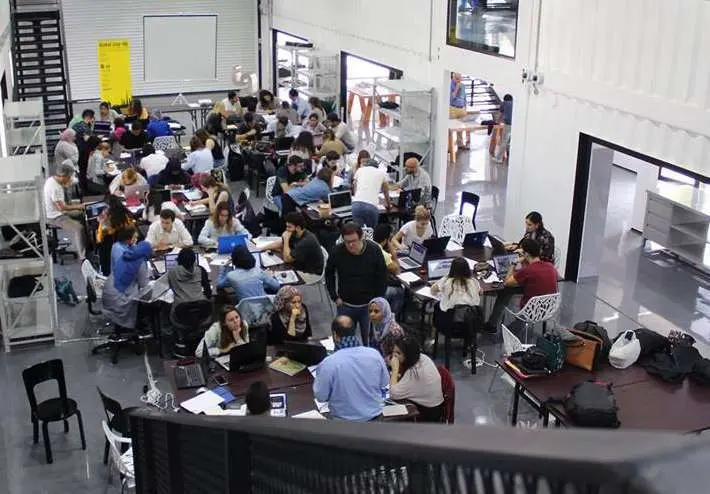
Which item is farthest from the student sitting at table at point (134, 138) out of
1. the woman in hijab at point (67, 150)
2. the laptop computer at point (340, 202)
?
the laptop computer at point (340, 202)

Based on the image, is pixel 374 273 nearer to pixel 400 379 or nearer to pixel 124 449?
pixel 400 379

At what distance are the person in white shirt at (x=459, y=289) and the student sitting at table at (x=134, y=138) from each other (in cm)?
848

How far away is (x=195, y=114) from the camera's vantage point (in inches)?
829

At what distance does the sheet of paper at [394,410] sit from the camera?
5.97 metres

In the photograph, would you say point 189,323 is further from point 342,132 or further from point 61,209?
point 342,132

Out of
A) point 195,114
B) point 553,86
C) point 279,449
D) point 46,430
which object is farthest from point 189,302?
point 195,114

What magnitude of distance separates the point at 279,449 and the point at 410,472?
0.38 m

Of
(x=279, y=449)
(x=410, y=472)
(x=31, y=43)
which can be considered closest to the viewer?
(x=410, y=472)

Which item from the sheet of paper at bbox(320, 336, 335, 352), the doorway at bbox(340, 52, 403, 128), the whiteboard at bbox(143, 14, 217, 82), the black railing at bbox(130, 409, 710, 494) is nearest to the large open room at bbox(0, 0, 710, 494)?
the black railing at bbox(130, 409, 710, 494)

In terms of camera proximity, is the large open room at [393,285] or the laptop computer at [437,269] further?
the laptop computer at [437,269]

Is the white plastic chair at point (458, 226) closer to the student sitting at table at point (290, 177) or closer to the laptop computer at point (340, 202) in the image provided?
the laptop computer at point (340, 202)

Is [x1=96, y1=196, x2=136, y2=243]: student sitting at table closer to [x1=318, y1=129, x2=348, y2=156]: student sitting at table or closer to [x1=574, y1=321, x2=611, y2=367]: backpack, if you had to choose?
[x1=318, y1=129, x2=348, y2=156]: student sitting at table

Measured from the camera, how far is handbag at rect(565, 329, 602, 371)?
659 cm

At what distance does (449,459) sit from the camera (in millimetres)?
657
